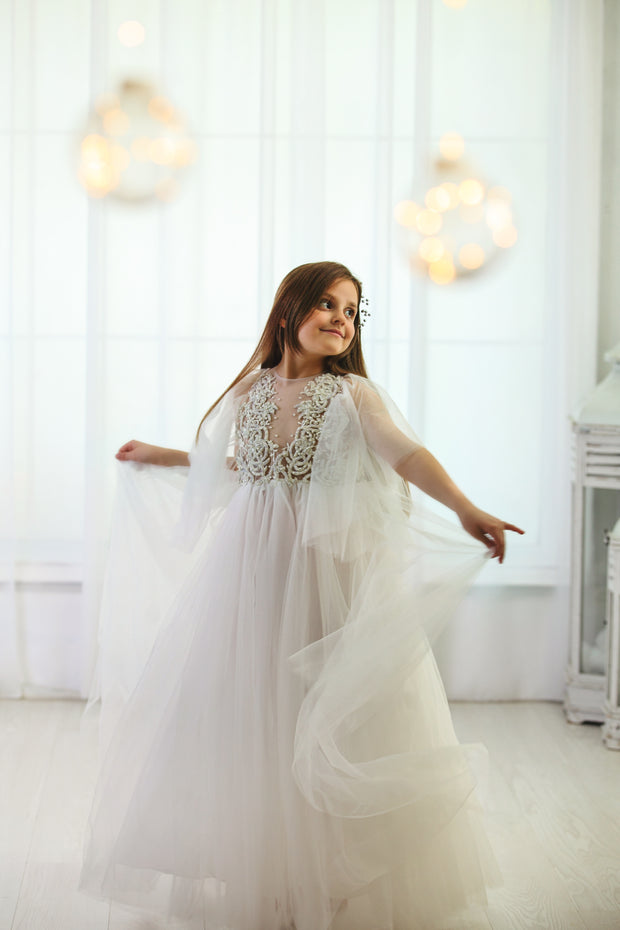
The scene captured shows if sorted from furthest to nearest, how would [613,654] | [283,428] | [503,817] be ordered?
[613,654] < [503,817] < [283,428]

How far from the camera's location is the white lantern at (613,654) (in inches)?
115

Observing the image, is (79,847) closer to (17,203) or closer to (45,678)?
(45,678)

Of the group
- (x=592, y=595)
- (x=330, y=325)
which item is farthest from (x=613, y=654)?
(x=330, y=325)

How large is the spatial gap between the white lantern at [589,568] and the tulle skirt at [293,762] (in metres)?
1.31

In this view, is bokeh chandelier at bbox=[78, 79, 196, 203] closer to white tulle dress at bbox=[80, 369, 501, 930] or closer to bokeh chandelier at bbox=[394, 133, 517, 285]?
bokeh chandelier at bbox=[394, 133, 517, 285]

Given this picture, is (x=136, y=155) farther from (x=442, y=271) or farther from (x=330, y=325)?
(x=330, y=325)

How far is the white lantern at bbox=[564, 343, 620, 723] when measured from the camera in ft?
10.0

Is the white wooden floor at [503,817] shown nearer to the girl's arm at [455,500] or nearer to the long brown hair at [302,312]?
the girl's arm at [455,500]

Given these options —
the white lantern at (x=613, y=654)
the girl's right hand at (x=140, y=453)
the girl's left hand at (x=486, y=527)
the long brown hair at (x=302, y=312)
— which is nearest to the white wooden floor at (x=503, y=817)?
the white lantern at (x=613, y=654)

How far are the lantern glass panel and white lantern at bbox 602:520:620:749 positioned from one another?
170 millimetres

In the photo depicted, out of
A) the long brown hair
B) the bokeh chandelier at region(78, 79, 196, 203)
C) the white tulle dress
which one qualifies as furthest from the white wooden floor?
the bokeh chandelier at region(78, 79, 196, 203)

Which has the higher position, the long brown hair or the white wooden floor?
the long brown hair

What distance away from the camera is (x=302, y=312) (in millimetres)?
1959

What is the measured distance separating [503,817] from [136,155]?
92.0 inches
